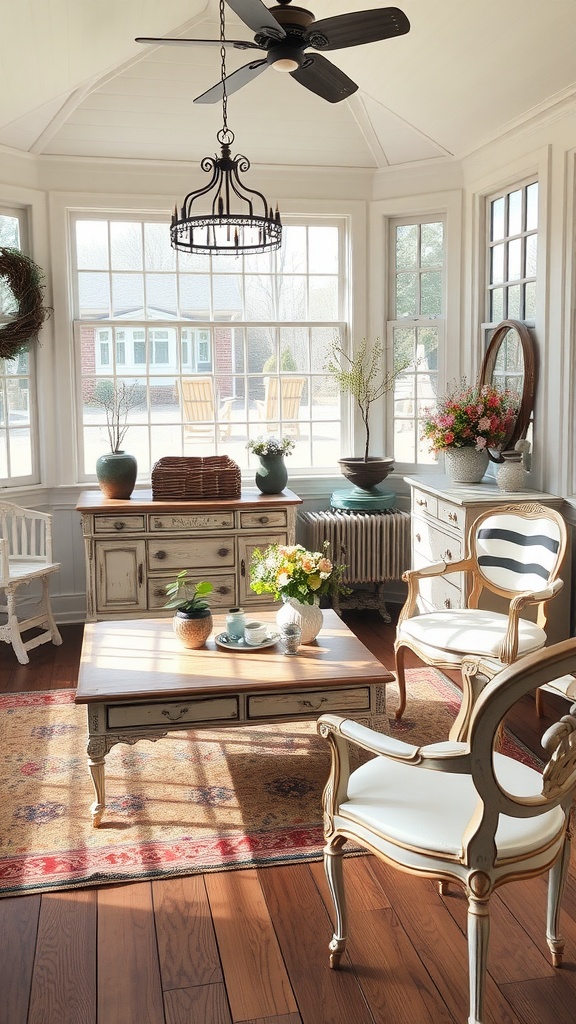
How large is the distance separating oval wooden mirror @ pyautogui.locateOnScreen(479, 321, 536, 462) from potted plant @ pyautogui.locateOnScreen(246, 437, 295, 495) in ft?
4.28

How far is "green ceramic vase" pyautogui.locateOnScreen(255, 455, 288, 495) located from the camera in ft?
18.6

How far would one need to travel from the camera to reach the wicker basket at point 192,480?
5.51 meters

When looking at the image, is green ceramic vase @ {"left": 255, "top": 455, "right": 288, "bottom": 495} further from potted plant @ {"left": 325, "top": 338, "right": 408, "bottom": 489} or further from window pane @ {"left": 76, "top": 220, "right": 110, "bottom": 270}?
window pane @ {"left": 76, "top": 220, "right": 110, "bottom": 270}

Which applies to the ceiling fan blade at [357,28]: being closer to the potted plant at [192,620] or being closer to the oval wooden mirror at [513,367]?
the potted plant at [192,620]

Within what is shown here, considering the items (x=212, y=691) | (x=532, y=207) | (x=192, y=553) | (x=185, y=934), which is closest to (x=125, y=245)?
(x=192, y=553)

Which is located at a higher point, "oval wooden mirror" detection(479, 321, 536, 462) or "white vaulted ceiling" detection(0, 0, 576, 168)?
"white vaulted ceiling" detection(0, 0, 576, 168)

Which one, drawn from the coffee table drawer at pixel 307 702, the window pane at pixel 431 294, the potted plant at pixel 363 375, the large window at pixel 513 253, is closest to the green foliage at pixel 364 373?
the potted plant at pixel 363 375

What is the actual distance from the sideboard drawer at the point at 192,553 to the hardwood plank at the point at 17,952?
9.04 feet

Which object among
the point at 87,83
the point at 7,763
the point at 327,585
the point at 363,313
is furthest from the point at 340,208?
the point at 7,763

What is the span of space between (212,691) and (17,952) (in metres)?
1.04

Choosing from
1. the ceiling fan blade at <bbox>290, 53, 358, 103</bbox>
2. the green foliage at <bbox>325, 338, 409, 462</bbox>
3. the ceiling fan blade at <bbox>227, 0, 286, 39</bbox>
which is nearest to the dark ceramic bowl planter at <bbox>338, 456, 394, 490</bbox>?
the green foliage at <bbox>325, 338, 409, 462</bbox>

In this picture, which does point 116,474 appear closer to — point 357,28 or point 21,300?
point 21,300

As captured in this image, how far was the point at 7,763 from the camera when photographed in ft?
12.6

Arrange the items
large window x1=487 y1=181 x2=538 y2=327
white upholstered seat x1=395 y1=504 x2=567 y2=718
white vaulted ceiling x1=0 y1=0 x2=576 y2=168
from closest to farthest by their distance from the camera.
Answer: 1. white upholstered seat x1=395 y1=504 x2=567 y2=718
2. white vaulted ceiling x1=0 y1=0 x2=576 y2=168
3. large window x1=487 y1=181 x2=538 y2=327
